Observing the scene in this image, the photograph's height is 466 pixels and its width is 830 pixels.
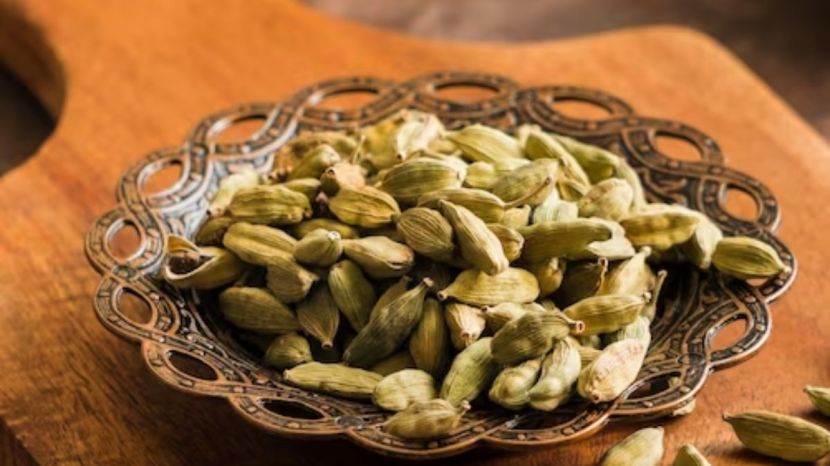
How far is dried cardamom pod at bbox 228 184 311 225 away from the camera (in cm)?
128

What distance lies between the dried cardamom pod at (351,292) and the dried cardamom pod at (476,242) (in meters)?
0.10

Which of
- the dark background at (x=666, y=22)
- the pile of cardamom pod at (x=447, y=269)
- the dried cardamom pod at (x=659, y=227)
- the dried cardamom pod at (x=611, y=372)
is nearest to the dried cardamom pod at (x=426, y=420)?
the pile of cardamom pod at (x=447, y=269)

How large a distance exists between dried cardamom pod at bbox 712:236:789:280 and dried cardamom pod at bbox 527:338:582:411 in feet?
0.74

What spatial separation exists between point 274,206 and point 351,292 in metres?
0.13

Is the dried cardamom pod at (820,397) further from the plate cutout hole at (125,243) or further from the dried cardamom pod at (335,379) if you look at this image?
the plate cutout hole at (125,243)

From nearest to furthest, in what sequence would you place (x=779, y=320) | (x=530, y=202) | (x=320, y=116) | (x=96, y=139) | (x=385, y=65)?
(x=530, y=202) < (x=779, y=320) < (x=320, y=116) < (x=96, y=139) < (x=385, y=65)

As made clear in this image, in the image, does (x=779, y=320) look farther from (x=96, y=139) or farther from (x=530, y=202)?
(x=96, y=139)

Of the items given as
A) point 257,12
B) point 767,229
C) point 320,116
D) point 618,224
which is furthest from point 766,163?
point 257,12

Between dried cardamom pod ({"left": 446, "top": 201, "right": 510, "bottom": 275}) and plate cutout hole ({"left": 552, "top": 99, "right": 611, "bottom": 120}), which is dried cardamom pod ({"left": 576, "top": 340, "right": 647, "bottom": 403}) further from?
plate cutout hole ({"left": 552, "top": 99, "right": 611, "bottom": 120})

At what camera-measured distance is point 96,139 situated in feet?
5.58

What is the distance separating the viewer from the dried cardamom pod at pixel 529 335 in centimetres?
113

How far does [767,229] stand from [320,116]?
1.75ft

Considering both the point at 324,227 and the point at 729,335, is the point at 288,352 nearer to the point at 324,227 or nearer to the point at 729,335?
the point at 324,227

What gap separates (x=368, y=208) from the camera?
1.26 m
